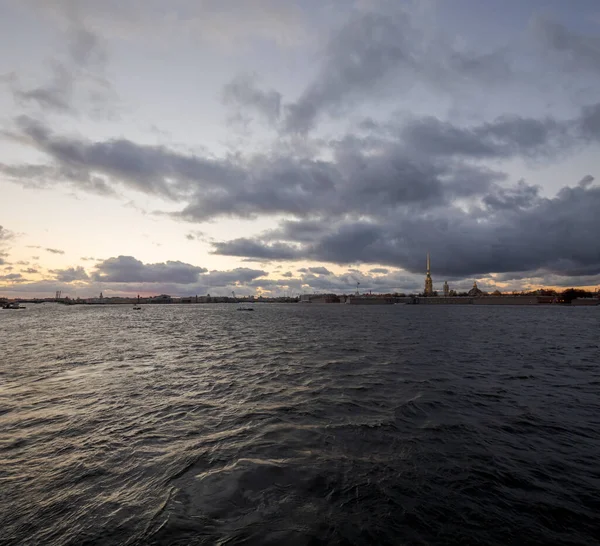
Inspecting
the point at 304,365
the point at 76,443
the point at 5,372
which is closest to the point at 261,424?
the point at 76,443

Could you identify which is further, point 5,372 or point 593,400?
point 5,372

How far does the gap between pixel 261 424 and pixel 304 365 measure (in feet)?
38.1

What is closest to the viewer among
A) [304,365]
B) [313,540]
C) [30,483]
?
[313,540]

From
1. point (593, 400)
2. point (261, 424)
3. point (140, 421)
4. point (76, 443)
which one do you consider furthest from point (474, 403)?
point (76, 443)

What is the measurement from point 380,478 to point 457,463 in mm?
2434

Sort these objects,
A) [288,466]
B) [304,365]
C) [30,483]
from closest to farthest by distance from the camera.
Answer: [30,483] < [288,466] < [304,365]

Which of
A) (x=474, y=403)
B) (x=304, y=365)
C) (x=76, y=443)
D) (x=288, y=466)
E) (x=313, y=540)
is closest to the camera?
(x=313, y=540)

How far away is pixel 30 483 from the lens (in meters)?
8.05

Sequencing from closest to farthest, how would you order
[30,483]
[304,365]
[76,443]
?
[30,483] → [76,443] → [304,365]

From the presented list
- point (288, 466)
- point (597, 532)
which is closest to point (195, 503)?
point (288, 466)

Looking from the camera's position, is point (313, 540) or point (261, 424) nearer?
point (313, 540)

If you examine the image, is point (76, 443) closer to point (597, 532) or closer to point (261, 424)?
point (261, 424)

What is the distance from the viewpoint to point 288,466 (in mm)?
8789

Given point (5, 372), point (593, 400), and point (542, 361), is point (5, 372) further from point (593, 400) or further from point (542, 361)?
point (542, 361)
